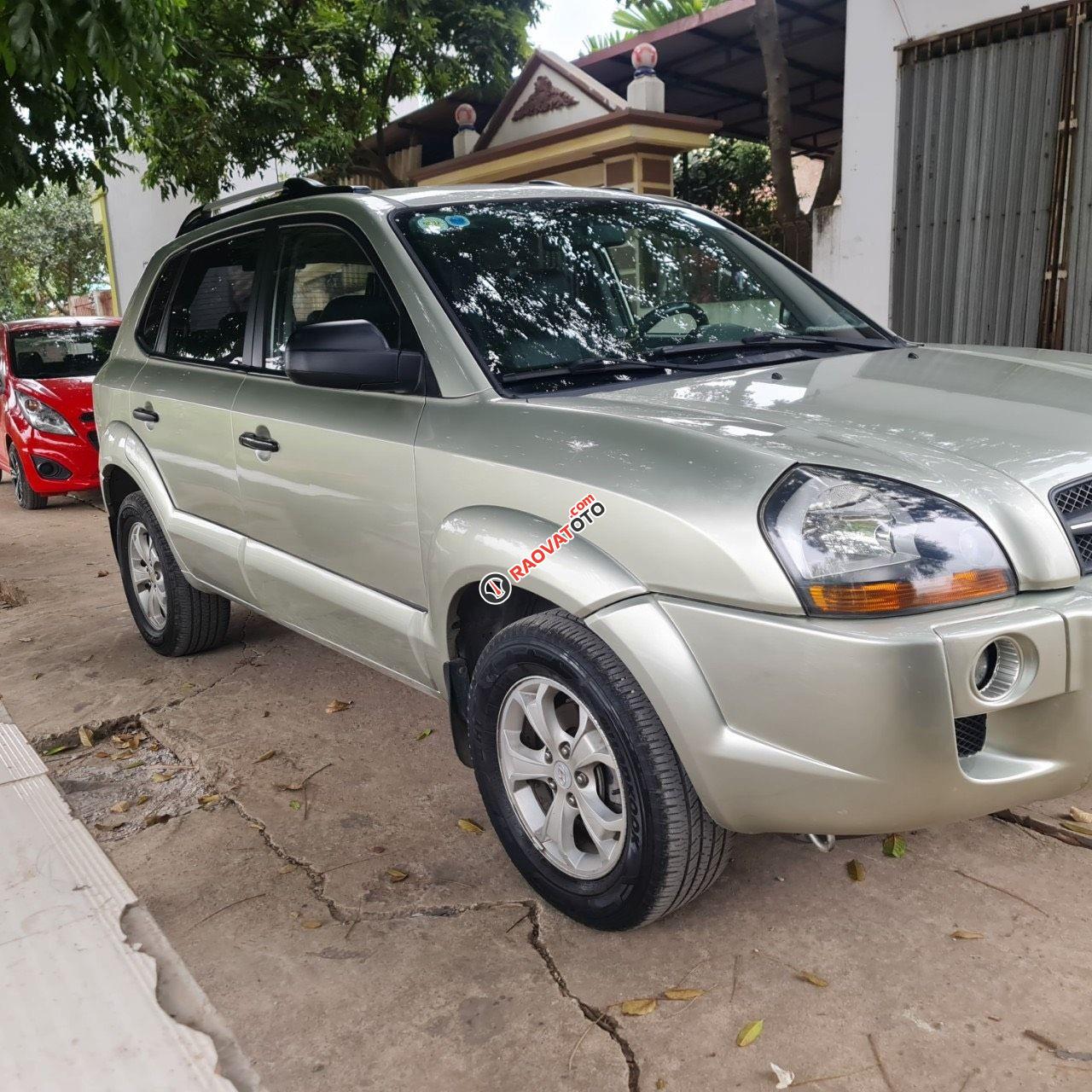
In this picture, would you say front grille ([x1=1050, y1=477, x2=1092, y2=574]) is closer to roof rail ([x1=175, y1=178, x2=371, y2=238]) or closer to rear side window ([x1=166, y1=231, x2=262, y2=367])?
roof rail ([x1=175, y1=178, x2=371, y2=238])

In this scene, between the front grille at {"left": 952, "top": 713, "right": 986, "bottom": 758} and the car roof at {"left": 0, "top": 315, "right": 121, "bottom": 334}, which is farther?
the car roof at {"left": 0, "top": 315, "right": 121, "bottom": 334}

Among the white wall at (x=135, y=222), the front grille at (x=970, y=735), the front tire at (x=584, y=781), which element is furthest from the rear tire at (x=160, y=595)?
the white wall at (x=135, y=222)

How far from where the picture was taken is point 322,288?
3457 mm

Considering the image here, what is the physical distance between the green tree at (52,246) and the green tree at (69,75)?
22.5 metres

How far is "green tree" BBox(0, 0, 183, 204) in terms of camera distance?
4.33m

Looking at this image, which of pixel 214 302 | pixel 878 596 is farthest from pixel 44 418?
pixel 878 596

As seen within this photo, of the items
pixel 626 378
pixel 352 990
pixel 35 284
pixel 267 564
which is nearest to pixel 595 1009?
pixel 352 990

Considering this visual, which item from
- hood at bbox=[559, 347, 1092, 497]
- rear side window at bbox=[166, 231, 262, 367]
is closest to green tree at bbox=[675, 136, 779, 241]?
rear side window at bbox=[166, 231, 262, 367]

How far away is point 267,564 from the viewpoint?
11.7ft

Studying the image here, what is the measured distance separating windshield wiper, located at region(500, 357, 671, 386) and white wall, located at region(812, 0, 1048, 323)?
5.94 metres

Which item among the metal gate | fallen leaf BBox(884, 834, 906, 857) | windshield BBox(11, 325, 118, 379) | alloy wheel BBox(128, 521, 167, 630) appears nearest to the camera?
fallen leaf BBox(884, 834, 906, 857)

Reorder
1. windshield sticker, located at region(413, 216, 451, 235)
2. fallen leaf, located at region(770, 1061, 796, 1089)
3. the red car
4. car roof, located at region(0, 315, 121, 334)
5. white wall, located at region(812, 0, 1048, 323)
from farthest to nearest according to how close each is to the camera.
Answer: car roof, located at region(0, 315, 121, 334), the red car, white wall, located at region(812, 0, 1048, 323), windshield sticker, located at region(413, 216, 451, 235), fallen leaf, located at region(770, 1061, 796, 1089)

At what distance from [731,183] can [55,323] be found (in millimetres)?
7086

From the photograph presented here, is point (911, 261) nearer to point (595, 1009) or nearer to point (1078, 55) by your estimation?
point (1078, 55)
